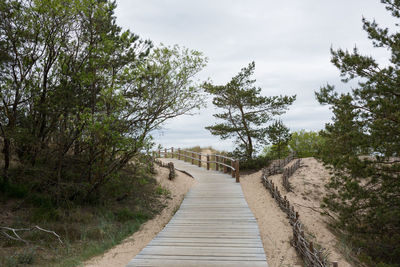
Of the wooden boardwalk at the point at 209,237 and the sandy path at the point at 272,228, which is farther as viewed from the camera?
the sandy path at the point at 272,228

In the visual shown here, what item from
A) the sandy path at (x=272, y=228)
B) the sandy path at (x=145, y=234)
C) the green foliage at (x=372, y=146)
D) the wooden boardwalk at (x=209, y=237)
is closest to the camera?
the wooden boardwalk at (x=209, y=237)

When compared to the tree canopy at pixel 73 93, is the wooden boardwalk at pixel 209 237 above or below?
below

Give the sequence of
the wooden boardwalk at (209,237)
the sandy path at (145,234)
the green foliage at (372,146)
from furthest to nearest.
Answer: the green foliage at (372,146) → the sandy path at (145,234) → the wooden boardwalk at (209,237)

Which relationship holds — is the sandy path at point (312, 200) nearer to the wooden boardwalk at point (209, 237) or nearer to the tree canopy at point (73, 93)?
the wooden boardwalk at point (209, 237)

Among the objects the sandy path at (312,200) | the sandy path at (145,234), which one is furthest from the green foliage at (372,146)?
the sandy path at (145,234)

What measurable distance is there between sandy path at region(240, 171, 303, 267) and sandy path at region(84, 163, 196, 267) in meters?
3.03

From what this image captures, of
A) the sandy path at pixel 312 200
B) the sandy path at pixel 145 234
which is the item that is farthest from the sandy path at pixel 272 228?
the sandy path at pixel 145 234

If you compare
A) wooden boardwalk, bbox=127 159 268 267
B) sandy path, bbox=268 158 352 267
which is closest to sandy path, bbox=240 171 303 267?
wooden boardwalk, bbox=127 159 268 267

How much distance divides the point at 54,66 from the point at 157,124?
155 inches

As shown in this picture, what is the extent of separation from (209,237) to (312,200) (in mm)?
8586

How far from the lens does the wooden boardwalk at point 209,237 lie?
620 cm

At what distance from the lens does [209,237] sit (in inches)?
300

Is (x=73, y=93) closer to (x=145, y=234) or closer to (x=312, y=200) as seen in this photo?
(x=145, y=234)

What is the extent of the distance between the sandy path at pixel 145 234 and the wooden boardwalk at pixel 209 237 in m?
0.66
